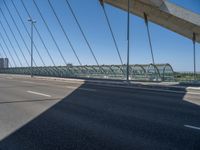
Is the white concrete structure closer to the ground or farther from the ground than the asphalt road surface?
farther from the ground

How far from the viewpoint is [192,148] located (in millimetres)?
5023

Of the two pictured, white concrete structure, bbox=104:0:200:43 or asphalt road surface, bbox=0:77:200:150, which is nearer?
asphalt road surface, bbox=0:77:200:150

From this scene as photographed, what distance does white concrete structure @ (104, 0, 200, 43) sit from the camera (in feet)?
80.6

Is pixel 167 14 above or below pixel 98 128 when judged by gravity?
above

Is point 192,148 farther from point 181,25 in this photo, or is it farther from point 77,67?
point 77,67

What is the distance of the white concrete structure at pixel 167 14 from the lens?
24.6 m

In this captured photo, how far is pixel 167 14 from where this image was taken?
2614 cm

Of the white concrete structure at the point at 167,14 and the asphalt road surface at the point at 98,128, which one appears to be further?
the white concrete structure at the point at 167,14

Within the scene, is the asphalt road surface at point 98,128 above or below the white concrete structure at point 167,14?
below

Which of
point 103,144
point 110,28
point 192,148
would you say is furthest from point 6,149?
point 110,28

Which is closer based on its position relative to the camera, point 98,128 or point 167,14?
point 98,128

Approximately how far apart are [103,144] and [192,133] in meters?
1.90

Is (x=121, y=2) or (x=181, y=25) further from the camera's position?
(x=121, y=2)

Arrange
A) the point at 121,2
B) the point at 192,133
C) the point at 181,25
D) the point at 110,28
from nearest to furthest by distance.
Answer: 1. the point at 192,133
2. the point at 181,25
3. the point at 121,2
4. the point at 110,28
